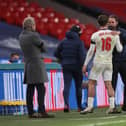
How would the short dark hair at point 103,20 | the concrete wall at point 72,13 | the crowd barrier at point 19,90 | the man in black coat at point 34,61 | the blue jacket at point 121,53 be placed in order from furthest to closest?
1. the concrete wall at point 72,13
2. the crowd barrier at point 19,90
3. the blue jacket at point 121,53
4. the short dark hair at point 103,20
5. the man in black coat at point 34,61

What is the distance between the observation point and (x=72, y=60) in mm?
10508

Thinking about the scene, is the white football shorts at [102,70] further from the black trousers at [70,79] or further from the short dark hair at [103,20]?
the black trousers at [70,79]

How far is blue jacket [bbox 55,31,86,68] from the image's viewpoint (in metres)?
10.5

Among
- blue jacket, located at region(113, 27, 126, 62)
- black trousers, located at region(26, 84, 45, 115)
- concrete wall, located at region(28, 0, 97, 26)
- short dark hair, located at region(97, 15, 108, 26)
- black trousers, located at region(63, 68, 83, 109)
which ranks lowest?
black trousers, located at region(26, 84, 45, 115)

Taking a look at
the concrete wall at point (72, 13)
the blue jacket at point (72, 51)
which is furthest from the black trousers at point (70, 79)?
the concrete wall at point (72, 13)

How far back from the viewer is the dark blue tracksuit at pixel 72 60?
1048 centimetres

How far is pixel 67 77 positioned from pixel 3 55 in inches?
344

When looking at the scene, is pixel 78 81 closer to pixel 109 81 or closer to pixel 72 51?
pixel 72 51

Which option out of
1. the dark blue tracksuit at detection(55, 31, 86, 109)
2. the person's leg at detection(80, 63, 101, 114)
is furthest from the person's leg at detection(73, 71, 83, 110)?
the person's leg at detection(80, 63, 101, 114)

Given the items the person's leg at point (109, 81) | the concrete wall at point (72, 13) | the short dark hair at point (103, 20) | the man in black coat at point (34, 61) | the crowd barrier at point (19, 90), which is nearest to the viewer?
the man in black coat at point (34, 61)

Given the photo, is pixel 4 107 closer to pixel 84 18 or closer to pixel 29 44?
pixel 29 44

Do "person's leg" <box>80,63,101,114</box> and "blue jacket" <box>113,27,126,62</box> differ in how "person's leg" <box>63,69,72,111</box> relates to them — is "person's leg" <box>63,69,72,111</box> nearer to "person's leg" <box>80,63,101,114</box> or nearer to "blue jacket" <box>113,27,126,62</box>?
"blue jacket" <box>113,27,126,62</box>

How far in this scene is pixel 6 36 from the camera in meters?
20.5

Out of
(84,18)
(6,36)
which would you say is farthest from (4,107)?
(84,18)
